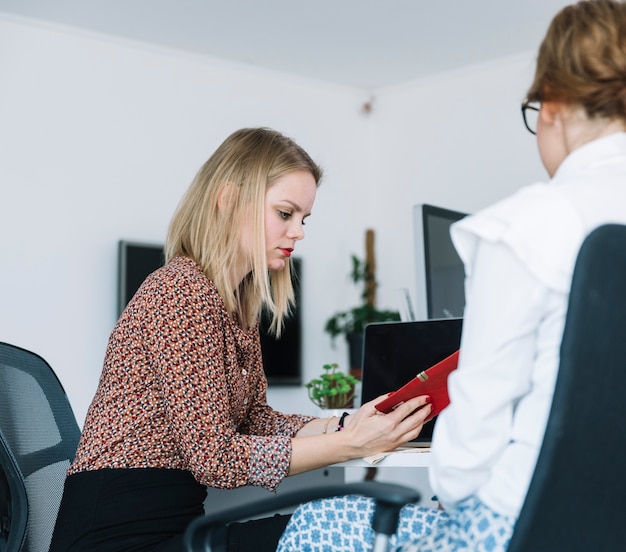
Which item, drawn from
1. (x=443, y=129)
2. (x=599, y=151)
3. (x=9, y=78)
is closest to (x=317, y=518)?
(x=599, y=151)

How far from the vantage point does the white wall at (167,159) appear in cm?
460

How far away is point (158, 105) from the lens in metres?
5.11

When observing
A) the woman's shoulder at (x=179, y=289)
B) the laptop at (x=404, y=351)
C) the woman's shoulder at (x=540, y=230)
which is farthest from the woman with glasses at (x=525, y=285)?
the laptop at (x=404, y=351)

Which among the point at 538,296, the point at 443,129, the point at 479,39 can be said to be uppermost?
the point at 479,39

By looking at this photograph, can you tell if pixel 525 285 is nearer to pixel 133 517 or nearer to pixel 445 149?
pixel 133 517

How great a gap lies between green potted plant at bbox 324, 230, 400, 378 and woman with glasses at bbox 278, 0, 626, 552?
4.37m

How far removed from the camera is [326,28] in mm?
5039

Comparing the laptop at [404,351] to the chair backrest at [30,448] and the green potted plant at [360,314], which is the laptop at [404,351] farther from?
the green potted plant at [360,314]

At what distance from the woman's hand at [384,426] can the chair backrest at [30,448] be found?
59 cm

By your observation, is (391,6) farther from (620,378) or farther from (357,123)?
(620,378)

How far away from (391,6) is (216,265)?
133 inches

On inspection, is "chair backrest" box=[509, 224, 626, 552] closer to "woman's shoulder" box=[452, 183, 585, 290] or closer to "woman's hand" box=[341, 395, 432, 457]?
"woman's shoulder" box=[452, 183, 585, 290]

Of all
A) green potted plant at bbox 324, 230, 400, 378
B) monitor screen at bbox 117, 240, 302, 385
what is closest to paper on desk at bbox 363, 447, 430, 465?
monitor screen at bbox 117, 240, 302, 385

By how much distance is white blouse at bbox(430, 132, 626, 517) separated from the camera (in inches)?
39.2
